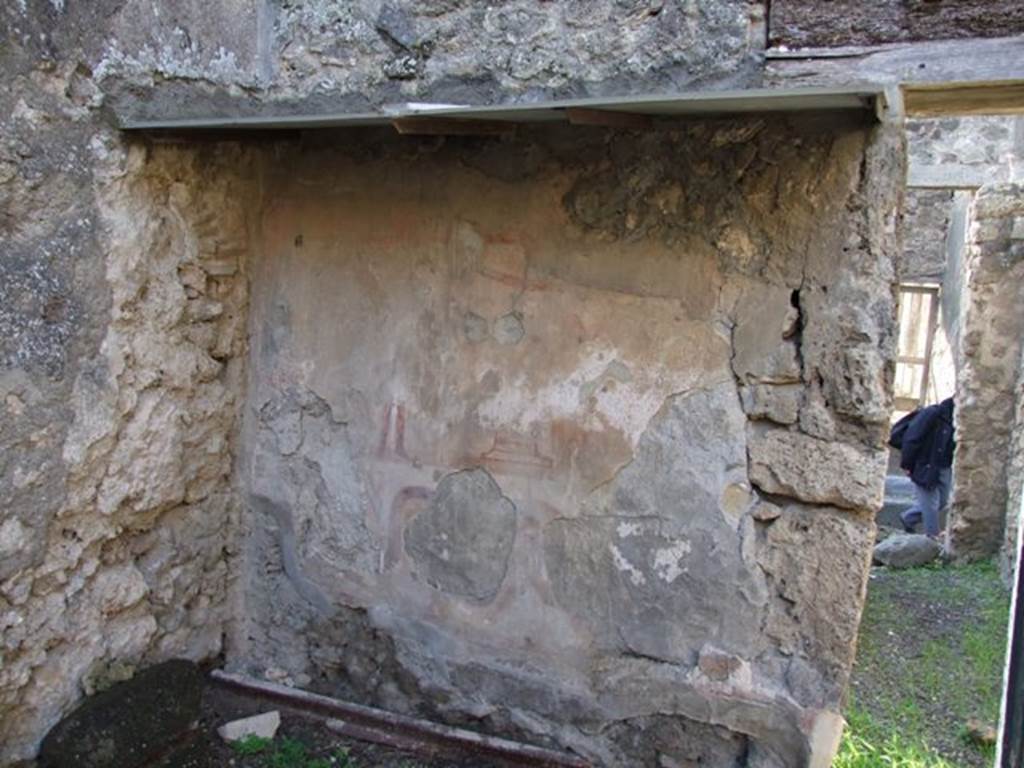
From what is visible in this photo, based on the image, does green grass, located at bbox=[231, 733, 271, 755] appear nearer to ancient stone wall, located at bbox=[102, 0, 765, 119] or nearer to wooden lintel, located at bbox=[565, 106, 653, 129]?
ancient stone wall, located at bbox=[102, 0, 765, 119]

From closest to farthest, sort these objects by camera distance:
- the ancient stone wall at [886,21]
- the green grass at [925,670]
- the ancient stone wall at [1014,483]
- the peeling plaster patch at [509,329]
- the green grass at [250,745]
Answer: the ancient stone wall at [886,21] → the peeling plaster patch at [509,329] → the green grass at [250,745] → the green grass at [925,670] → the ancient stone wall at [1014,483]

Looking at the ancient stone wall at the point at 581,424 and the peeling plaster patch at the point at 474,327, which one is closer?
the ancient stone wall at the point at 581,424

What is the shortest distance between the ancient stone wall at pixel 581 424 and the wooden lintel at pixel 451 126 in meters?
0.10

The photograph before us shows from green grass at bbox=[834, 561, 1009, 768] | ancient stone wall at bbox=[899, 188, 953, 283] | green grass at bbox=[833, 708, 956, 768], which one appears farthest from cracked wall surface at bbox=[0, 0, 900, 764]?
ancient stone wall at bbox=[899, 188, 953, 283]

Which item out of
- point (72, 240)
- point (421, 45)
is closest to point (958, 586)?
point (421, 45)

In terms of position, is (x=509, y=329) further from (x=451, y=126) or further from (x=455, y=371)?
(x=451, y=126)

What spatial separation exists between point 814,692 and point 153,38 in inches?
108

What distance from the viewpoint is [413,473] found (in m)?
3.37

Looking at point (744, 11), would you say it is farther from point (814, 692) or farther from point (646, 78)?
point (814, 692)

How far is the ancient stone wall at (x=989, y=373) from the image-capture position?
640cm

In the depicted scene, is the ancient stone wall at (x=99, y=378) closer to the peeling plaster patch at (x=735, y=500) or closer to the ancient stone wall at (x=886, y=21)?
the peeling plaster patch at (x=735, y=500)

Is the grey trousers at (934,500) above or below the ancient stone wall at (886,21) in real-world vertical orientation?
below

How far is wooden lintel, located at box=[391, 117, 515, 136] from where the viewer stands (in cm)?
267

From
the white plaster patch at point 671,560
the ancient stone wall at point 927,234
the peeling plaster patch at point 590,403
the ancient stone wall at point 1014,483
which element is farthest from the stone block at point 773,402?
the ancient stone wall at point 927,234
